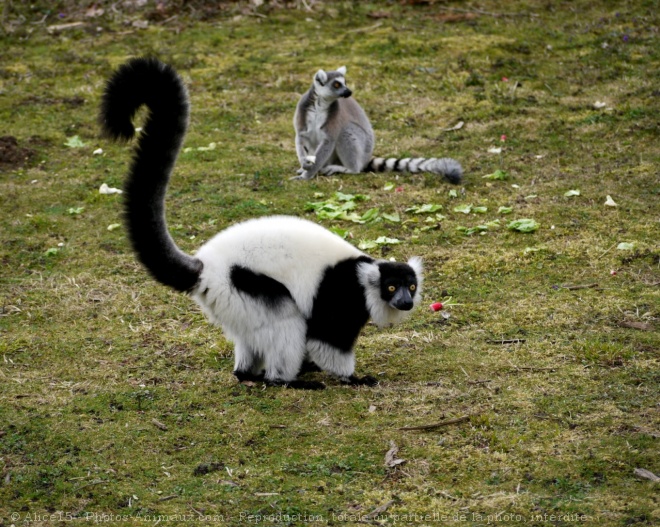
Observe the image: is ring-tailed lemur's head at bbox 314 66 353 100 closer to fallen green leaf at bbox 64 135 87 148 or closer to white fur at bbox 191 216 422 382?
fallen green leaf at bbox 64 135 87 148

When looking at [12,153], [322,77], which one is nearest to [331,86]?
[322,77]

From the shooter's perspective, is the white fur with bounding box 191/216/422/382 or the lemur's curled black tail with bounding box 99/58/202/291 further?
the white fur with bounding box 191/216/422/382

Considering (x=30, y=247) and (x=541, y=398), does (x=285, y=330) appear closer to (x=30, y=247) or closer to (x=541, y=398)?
(x=541, y=398)

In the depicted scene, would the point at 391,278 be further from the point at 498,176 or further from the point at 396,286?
the point at 498,176

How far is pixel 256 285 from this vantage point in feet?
19.7

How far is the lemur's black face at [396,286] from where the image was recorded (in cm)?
628

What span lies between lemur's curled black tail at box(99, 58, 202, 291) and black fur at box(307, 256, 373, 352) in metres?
0.95

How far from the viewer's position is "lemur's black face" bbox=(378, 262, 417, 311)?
6.28 m

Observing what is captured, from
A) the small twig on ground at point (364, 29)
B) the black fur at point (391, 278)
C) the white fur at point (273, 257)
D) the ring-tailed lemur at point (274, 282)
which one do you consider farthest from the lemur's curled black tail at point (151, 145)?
the small twig on ground at point (364, 29)

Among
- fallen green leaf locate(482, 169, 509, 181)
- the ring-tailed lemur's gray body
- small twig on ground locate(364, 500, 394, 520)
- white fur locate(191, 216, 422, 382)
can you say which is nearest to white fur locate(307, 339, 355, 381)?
white fur locate(191, 216, 422, 382)

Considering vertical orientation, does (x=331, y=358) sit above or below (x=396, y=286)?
below

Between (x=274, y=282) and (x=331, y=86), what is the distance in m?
6.56

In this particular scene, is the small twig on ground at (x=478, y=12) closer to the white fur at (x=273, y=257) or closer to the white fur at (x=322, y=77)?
the white fur at (x=322, y=77)

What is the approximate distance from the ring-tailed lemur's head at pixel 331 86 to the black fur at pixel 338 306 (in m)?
6.19
